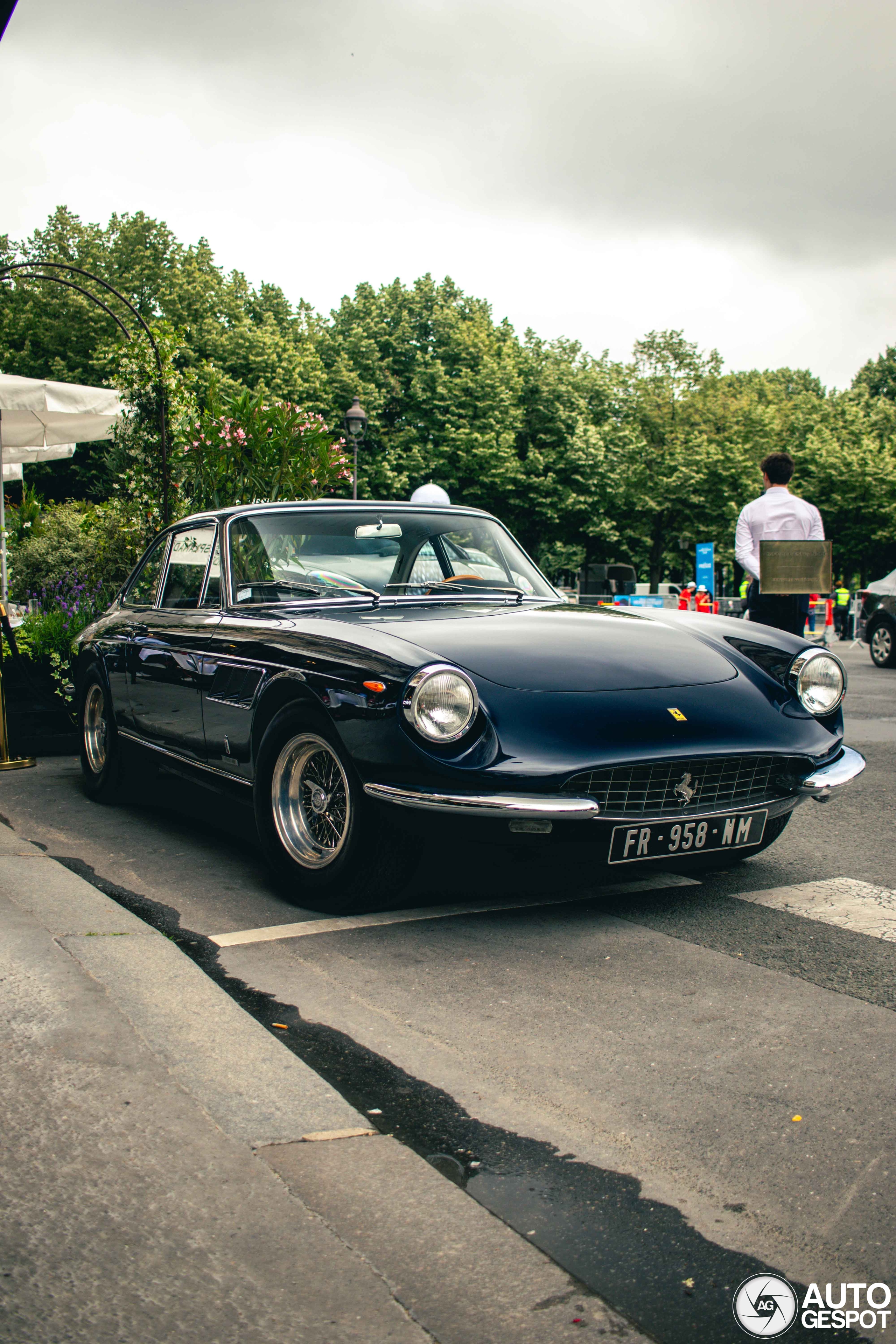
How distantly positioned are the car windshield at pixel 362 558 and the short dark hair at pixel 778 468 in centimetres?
356

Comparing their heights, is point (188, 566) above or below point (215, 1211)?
above

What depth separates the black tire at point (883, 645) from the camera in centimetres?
1614

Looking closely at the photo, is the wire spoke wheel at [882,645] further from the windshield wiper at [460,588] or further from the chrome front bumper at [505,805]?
the chrome front bumper at [505,805]

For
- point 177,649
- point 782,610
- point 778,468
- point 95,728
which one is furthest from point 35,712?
point 778,468

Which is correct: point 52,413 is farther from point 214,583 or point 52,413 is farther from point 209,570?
point 214,583

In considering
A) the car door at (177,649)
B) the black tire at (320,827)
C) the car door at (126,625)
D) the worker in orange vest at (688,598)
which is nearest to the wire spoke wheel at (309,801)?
the black tire at (320,827)

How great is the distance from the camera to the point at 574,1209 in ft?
6.77

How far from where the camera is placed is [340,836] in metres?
3.80

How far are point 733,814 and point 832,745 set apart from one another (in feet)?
2.07

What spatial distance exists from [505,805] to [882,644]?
1435 cm

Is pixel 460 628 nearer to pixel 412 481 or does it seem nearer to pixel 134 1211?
pixel 134 1211

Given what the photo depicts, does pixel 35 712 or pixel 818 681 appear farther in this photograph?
pixel 35 712

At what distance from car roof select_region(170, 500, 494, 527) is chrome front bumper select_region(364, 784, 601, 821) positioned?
1.94 meters

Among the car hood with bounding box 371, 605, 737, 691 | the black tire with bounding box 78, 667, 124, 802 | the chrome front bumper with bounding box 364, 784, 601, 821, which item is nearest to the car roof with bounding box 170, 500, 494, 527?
the car hood with bounding box 371, 605, 737, 691
